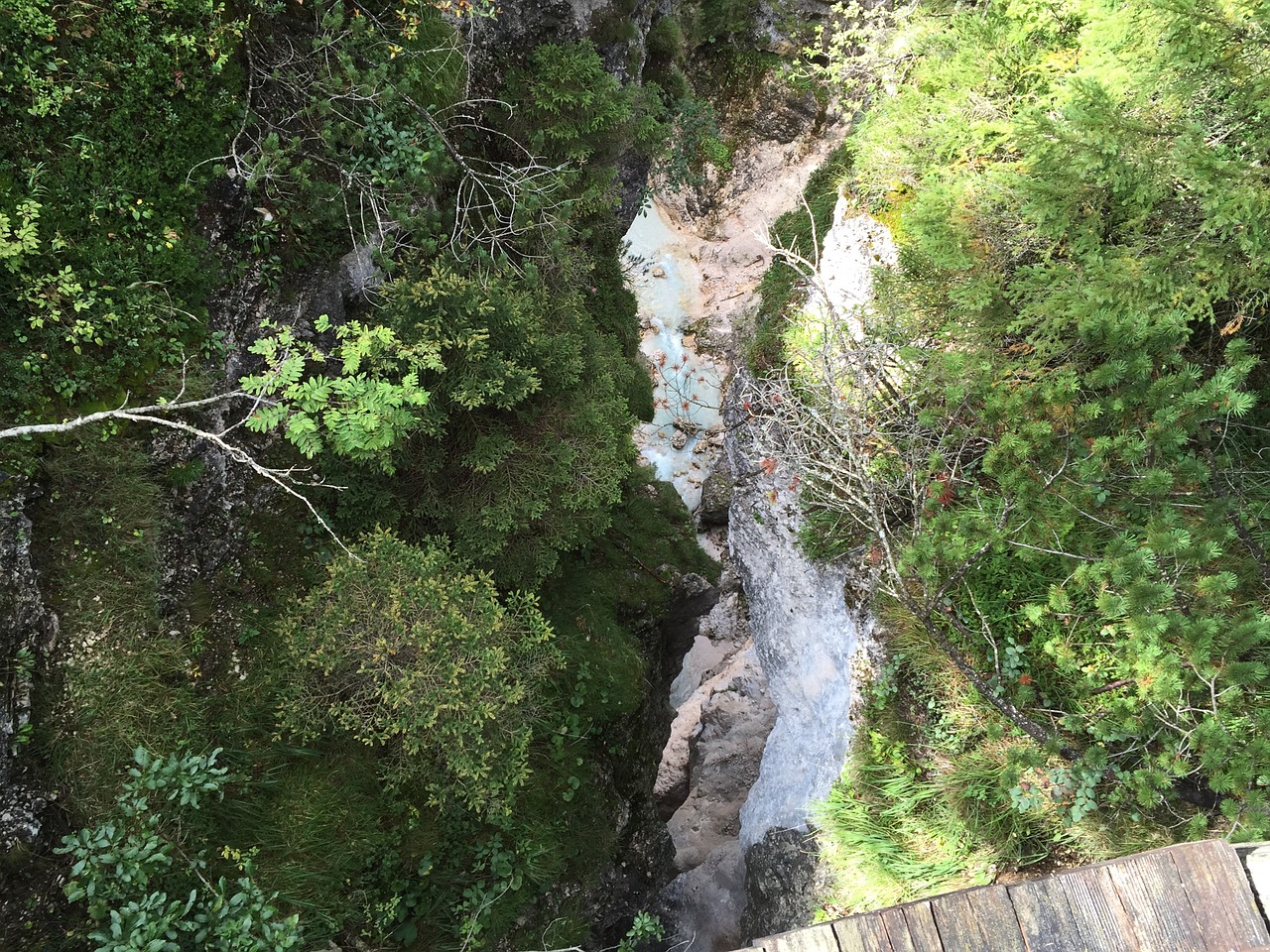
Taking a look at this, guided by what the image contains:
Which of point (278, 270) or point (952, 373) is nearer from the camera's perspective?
point (278, 270)

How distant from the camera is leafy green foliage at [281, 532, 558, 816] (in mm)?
4949

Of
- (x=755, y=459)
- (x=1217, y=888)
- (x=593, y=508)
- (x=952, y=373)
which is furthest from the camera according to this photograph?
(x=755, y=459)

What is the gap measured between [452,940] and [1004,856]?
5142 millimetres

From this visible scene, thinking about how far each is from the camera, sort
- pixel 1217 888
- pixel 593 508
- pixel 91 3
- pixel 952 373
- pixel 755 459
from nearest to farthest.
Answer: pixel 1217 888 < pixel 91 3 < pixel 952 373 < pixel 593 508 < pixel 755 459

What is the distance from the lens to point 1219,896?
9.71 feet

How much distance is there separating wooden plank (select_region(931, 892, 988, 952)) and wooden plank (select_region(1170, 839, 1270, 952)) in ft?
3.23

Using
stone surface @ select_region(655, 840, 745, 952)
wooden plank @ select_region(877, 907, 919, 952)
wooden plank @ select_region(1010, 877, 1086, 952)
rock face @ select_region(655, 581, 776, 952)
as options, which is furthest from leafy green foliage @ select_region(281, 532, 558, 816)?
stone surface @ select_region(655, 840, 745, 952)

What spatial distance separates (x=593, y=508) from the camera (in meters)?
6.88

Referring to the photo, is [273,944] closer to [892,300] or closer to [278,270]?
[278,270]

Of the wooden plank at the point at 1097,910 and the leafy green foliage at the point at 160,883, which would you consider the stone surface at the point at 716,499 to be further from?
the leafy green foliage at the point at 160,883

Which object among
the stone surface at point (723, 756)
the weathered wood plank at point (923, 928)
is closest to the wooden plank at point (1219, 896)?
the weathered wood plank at point (923, 928)

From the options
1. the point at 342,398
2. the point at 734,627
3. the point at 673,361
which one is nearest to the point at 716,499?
the point at 734,627

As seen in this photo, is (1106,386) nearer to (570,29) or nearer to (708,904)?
(570,29)

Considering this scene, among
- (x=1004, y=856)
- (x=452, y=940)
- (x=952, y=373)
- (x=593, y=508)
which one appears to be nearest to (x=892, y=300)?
(x=952, y=373)
